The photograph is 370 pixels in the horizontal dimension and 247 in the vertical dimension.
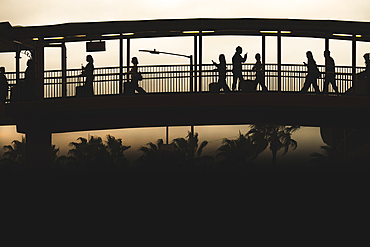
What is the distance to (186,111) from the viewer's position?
2044cm

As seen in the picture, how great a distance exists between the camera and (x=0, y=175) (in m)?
34.2

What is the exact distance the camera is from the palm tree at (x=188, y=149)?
1385 inches

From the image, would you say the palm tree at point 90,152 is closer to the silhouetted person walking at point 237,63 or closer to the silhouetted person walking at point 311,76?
the silhouetted person walking at point 237,63

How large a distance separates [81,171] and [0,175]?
543 centimetres

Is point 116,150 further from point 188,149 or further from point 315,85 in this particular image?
point 315,85

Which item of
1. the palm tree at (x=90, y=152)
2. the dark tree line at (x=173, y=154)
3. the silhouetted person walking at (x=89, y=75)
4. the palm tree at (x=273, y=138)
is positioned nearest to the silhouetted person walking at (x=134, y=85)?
the silhouetted person walking at (x=89, y=75)

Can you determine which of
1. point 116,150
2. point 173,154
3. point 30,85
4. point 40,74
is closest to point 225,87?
point 40,74

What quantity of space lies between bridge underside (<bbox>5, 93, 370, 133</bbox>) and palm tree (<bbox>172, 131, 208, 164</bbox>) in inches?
565

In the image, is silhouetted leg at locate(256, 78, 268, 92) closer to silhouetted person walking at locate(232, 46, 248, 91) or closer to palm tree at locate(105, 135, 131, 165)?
silhouetted person walking at locate(232, 46, 248, 91)

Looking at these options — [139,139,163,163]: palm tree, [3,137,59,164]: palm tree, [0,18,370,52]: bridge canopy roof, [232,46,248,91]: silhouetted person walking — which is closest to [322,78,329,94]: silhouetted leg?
[0,18,370,52]: bridge canopy roof

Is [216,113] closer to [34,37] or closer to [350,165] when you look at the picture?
[34,37]

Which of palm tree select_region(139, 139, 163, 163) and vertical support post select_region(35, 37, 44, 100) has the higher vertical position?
vertical support post select_region(35, 37, 44, 100)

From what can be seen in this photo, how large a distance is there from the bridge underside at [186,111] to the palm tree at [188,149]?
1436 cm

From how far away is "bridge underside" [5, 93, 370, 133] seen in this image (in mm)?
18844
